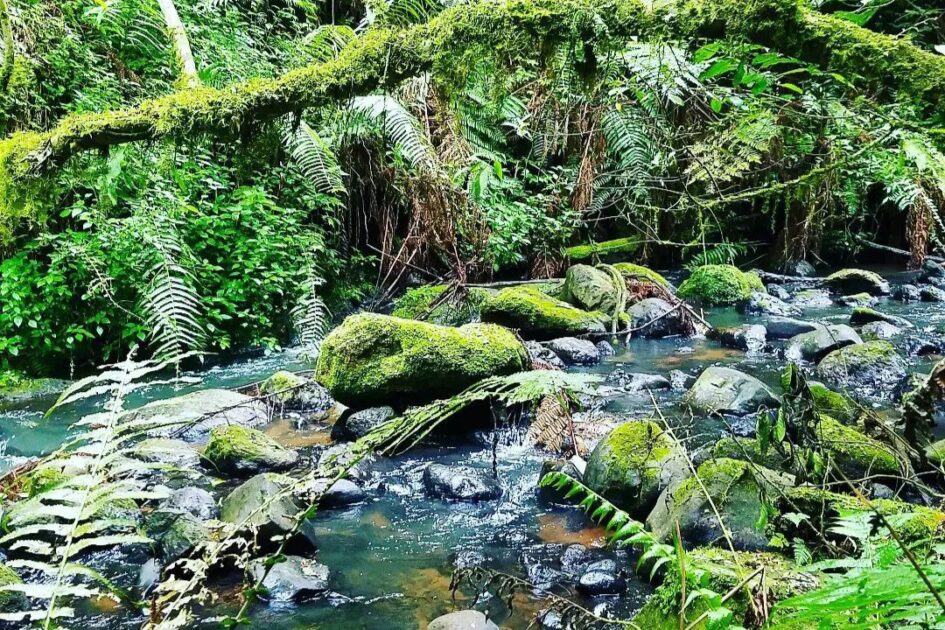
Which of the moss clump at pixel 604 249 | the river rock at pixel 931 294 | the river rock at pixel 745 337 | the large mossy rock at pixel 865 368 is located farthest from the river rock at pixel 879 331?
the moss clump at pixel 604 249

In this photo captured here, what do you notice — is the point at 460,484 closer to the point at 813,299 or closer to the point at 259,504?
the point at 259,504

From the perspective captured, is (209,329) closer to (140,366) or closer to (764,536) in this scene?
(140,366)

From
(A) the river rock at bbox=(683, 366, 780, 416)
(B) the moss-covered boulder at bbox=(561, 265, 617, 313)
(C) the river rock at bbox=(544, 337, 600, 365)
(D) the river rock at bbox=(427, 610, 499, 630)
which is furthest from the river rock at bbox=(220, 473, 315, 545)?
(B) the moss-covered boulder at bbox=(561, 265, 617, 313)

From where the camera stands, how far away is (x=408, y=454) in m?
4.39

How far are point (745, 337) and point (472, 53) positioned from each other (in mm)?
5912

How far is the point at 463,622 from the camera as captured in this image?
2381 millimetres

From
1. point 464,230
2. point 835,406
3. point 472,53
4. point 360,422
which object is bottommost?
point 360,422

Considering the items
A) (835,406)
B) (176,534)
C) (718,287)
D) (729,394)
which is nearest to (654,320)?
(718,287)

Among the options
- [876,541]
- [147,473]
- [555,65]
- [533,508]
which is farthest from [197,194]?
[876,541]

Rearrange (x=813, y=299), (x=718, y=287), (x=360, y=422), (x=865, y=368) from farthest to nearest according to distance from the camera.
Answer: (x=813, y=299) → (x=718, y=287) → (x=865, y=368) → (x=360, y=422)

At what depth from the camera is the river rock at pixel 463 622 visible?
2363mm

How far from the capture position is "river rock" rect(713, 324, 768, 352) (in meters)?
6.95

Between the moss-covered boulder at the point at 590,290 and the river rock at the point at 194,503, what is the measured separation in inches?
220

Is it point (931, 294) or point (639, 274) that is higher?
point (639, 274)
